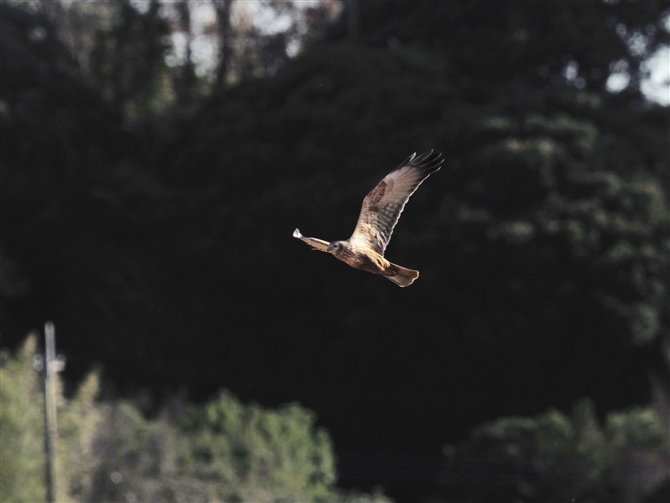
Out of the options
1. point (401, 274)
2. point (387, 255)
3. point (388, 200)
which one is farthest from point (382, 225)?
point (387, 255)

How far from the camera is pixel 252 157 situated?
25.5 meters

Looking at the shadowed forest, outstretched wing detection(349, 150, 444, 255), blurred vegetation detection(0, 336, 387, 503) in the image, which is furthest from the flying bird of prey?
the shadowed forest

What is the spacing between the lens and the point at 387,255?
73.5 feet

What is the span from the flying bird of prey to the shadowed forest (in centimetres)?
1451

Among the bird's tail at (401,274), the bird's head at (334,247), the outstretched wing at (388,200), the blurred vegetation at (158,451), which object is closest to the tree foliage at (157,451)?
the blurred vegetation at (158,451)

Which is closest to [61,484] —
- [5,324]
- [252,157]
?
[5,324]

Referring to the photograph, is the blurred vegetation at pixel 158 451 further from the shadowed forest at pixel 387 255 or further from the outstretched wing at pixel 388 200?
the outstretched wing at pixel 388 200

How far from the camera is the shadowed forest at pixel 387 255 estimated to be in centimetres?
2144

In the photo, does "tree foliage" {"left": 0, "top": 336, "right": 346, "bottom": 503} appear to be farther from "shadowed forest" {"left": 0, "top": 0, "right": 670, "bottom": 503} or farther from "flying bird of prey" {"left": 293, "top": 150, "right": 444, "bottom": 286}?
"flying bird of prey" {"left": 293, "top": 150, "right": 444, "bottom": 286}

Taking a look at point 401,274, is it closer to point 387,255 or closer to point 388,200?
point 388,200

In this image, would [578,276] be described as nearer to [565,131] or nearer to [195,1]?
[565,131]

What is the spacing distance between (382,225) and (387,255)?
1660 centimetres

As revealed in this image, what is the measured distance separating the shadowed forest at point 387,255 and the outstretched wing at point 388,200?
1446 cm

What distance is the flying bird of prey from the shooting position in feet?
16.7
